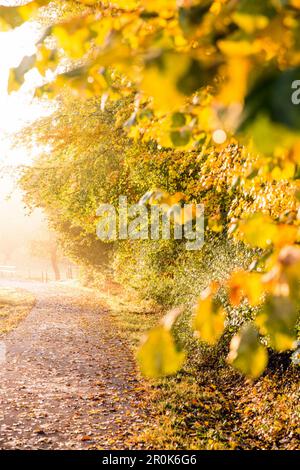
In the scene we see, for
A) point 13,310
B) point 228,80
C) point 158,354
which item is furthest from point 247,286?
point 13,310

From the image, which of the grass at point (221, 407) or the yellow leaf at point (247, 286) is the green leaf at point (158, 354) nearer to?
the yellow leaf at point (247, 286)

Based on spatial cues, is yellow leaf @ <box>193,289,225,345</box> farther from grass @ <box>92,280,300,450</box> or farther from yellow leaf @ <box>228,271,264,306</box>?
grass @ <box>92,280,300,450</box>

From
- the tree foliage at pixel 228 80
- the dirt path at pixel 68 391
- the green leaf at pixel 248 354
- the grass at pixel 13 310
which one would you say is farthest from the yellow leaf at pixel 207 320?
the grass at pixel 13 310

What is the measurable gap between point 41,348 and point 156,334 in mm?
13604

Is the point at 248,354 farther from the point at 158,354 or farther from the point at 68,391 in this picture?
the point at 68,391

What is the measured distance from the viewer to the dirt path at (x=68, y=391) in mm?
7523

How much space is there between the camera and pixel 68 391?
9812 mm

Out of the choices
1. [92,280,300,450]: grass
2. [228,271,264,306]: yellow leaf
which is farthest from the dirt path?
[228,271,264,306]: yellow leaf

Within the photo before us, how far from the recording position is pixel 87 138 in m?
12.4

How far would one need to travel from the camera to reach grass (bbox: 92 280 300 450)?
7035 mm

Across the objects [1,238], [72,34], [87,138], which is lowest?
[1,238]

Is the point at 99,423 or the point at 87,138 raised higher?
the point at 87,138

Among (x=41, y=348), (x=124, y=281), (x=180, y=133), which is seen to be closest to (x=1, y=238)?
(x=124, y=281)
